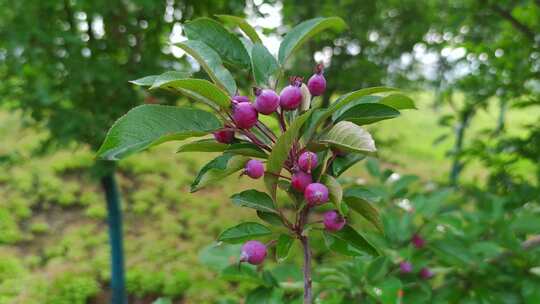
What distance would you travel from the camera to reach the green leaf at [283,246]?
70cm

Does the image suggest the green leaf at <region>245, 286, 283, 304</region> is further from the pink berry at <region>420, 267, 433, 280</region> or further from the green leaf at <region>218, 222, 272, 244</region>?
the pink berry at <region>420, 267, 433, 280</region>

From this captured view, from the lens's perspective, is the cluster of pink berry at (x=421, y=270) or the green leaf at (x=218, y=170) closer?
the green leaf at (x=218, y=170)

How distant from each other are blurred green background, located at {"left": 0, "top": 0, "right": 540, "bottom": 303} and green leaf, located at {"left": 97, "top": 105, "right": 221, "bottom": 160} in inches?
5.3

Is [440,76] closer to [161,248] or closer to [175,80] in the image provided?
[161,248]

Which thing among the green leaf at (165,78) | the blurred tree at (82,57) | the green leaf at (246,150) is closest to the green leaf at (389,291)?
the green leaf at (246,150)

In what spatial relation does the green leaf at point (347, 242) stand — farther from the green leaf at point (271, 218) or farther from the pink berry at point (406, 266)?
the pink berry at point (406, 266)

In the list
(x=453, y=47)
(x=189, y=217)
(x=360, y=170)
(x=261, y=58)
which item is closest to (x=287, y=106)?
(x=261, y=58)

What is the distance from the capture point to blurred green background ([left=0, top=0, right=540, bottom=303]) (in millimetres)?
1507

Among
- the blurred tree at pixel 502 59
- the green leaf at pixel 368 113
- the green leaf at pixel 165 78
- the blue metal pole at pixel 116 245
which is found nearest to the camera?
the green leaf at pixel 165 78

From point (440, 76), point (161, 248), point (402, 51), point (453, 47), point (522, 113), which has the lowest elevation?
point (522, 113)

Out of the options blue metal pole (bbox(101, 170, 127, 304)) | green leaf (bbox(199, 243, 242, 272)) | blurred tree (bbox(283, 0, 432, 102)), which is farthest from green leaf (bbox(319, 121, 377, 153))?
blurred tree (bbox(283, 0, 432, 102))

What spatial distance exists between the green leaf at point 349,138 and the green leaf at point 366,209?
0.10 meters

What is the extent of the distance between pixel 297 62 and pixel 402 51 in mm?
1364

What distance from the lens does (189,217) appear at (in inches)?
205
